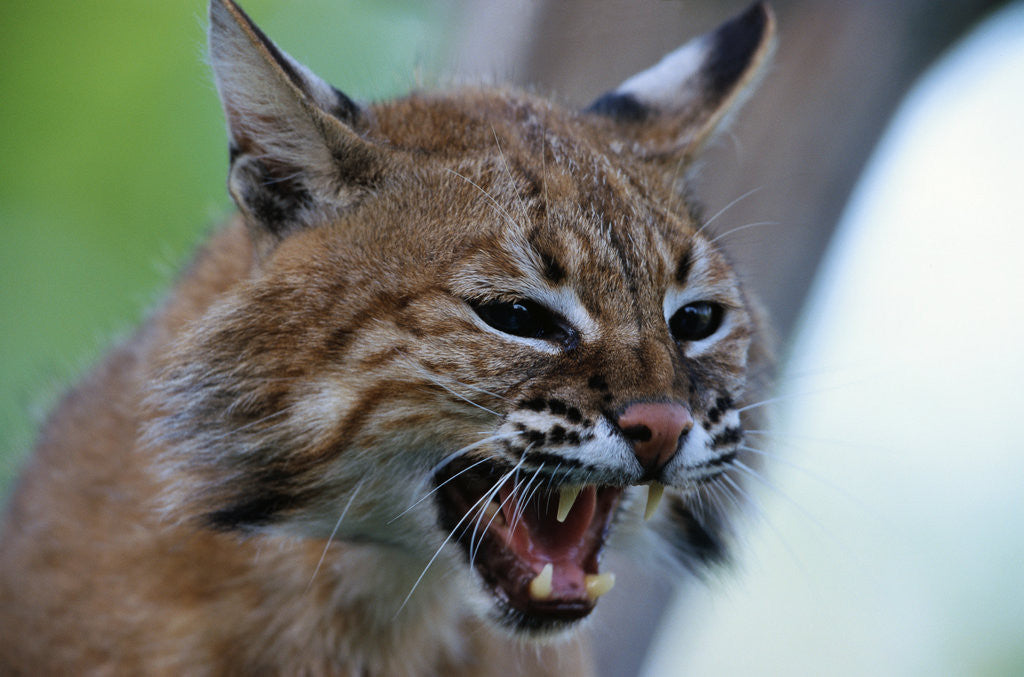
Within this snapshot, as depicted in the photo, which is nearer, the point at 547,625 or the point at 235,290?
the point at 547,625

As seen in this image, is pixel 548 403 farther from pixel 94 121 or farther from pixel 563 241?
pixel 94 121

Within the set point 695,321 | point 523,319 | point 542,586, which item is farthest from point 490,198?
point 542,586

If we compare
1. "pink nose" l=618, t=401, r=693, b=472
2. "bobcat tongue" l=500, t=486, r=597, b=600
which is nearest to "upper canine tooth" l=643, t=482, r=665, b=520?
"bobcat tongue" l=500, t=486, r=597, b=600

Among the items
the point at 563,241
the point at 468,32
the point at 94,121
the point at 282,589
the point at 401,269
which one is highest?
the point at 468,32

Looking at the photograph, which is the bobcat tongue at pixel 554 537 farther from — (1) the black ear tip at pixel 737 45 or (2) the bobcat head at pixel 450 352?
(1) the black ear tip at pixel 737 45

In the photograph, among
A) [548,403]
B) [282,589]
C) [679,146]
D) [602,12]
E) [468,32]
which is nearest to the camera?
[548,403]

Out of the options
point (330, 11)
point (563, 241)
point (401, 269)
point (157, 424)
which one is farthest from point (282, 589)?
point (330, 11)

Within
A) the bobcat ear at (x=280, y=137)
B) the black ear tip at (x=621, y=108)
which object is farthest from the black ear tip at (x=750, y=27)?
the bobcat ear at (x=280, y=137)
